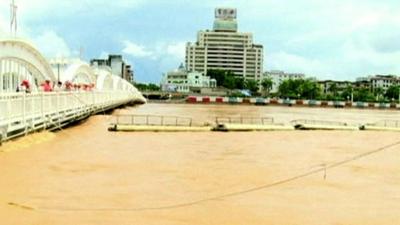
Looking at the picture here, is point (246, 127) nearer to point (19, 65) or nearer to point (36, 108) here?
point (19, 65)

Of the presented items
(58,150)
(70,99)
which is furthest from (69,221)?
(70,99)

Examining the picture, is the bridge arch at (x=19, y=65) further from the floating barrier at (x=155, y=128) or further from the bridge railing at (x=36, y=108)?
the floating barrier at (x=155, y=128)

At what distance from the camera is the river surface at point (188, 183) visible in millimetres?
11523

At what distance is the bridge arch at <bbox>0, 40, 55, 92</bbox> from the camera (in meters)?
30.0

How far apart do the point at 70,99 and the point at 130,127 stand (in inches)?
145

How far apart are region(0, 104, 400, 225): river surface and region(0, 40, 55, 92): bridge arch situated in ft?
16.3

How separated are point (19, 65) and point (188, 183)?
72.1ft

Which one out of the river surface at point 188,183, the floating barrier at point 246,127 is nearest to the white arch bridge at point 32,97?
the river surface at point 188,183

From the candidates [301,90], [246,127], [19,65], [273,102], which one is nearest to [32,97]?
[19,65]

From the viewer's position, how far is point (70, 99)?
3278 cm

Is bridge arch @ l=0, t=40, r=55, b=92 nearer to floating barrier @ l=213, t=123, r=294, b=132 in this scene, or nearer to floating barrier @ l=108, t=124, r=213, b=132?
floating barrier @ l=108, t=124, r=213, b=132

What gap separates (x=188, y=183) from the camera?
52.1 ft

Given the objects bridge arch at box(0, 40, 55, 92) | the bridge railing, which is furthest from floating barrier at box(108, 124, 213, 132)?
bridge arch at box(0, 40, 55, 92)

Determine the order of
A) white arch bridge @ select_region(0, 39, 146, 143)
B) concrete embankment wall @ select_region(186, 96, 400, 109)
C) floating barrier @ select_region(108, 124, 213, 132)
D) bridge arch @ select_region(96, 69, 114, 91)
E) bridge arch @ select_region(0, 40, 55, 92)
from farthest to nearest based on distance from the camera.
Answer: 1. concrete embankment wall @ select_region(186, 96, 400, 109)
2. bridge arch @ select_region(96, 69, 114, 91)
3. floating barrier @ select_region(108, 124, 213, 132)
4. bridge arch @ select_region(0, 40, 55, 92)
5. white arch bridge @ select_region(0, 39, 146, 143)
